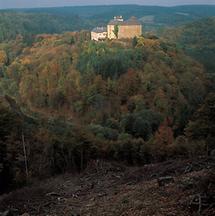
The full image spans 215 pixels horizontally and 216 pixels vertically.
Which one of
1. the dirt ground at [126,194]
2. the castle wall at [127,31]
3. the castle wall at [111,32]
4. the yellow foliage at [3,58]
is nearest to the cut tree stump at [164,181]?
the dirt ground at [126,194]

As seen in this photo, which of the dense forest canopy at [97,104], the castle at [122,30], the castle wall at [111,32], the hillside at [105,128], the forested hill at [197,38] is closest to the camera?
the hillside at [105,128]

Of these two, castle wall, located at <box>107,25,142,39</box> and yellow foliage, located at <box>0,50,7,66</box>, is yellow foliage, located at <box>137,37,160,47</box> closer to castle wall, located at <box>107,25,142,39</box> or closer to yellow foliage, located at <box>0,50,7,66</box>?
castle wall, located at <box>107,25,142,39</box>

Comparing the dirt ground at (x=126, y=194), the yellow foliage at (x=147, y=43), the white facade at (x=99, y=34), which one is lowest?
the white facade at (x=99, y=34)

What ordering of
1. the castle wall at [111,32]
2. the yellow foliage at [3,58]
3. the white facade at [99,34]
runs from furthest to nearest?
1. the white facade at [99,34]
2. the yellow foliage at [3,58]
3. the castle wall at [111,32]

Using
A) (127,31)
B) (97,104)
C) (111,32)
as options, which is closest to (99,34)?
(111,32)

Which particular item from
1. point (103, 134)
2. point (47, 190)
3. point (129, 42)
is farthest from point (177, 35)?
point (47, 190)

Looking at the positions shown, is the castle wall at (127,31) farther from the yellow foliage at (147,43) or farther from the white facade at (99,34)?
the yellow foliage at (147,43)

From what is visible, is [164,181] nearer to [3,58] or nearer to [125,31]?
[125,31]

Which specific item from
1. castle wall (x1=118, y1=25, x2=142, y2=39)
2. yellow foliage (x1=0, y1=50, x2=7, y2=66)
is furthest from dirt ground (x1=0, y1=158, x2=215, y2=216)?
yellow foliage (x1=0, y1=50, x2=7, y2=66)
